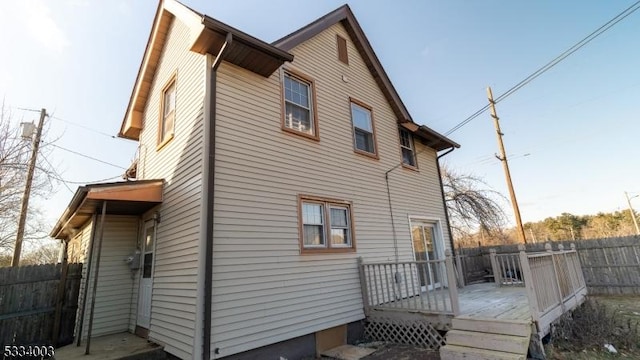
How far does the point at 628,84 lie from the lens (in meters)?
11.5

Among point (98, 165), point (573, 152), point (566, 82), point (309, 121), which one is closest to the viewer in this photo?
point (309, 121)

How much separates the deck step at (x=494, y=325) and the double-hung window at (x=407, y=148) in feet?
19.5

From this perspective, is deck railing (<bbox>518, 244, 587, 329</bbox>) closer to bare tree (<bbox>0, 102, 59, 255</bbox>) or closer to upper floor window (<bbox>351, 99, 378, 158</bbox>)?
upper floor window (<bbox>351, 99, 378, 158</bbox>)

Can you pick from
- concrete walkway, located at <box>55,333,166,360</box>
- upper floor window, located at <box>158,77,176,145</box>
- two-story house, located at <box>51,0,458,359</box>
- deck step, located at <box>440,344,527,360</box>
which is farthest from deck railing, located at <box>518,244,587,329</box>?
upper floor window, located at <box>158,77,176,145</box>

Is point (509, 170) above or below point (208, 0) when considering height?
below

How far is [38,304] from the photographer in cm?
669

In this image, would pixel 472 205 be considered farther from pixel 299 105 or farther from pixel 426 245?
pixel 299 105

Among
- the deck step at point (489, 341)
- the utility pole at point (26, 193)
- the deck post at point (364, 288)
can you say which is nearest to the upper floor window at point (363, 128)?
the deck post at point (364, 288)

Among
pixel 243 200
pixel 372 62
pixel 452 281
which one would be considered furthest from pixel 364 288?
pixel 372 62

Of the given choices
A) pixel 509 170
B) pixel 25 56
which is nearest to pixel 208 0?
pixel 25 56

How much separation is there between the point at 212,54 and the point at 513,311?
7.52 metres

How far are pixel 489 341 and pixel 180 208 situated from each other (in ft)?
18.9

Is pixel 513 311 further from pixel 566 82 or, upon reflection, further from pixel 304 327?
pixel 566 82

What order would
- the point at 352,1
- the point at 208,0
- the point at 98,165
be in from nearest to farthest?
the point at 208,0
the point at 352,1
the point at 98,165
